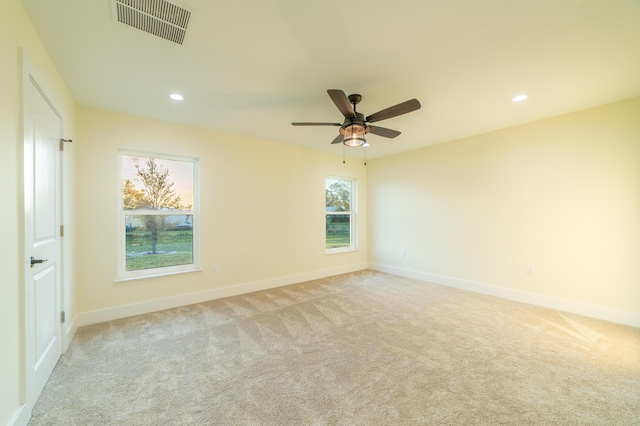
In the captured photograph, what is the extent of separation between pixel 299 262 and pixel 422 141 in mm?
3031

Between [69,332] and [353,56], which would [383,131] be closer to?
[353,56]

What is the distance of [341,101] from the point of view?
2.19 m

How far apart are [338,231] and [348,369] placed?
140 inches

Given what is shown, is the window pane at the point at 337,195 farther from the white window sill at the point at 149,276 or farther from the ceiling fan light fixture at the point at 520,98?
the ceiling fan light fixture at the point at 520,98

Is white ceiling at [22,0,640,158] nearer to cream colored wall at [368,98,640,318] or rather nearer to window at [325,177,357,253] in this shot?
cream colored wall at [368,98,640,318]

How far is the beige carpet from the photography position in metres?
1.60

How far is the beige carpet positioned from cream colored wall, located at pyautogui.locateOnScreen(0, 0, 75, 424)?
16.3 inches

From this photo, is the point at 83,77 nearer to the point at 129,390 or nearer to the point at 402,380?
the point at 129,390

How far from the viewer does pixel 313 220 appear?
491 cm

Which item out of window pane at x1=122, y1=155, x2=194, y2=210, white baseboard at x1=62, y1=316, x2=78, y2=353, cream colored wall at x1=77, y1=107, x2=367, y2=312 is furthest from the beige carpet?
window pane at x1=122, y1=155, x2=194, y2=210

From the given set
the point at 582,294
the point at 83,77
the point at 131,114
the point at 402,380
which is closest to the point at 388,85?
the point at 402,380

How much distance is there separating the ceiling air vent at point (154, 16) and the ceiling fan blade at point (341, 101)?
1.07m

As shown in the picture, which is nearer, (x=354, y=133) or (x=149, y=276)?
(x=354, y=133)

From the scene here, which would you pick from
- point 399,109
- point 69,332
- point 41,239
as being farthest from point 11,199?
point 399,109
